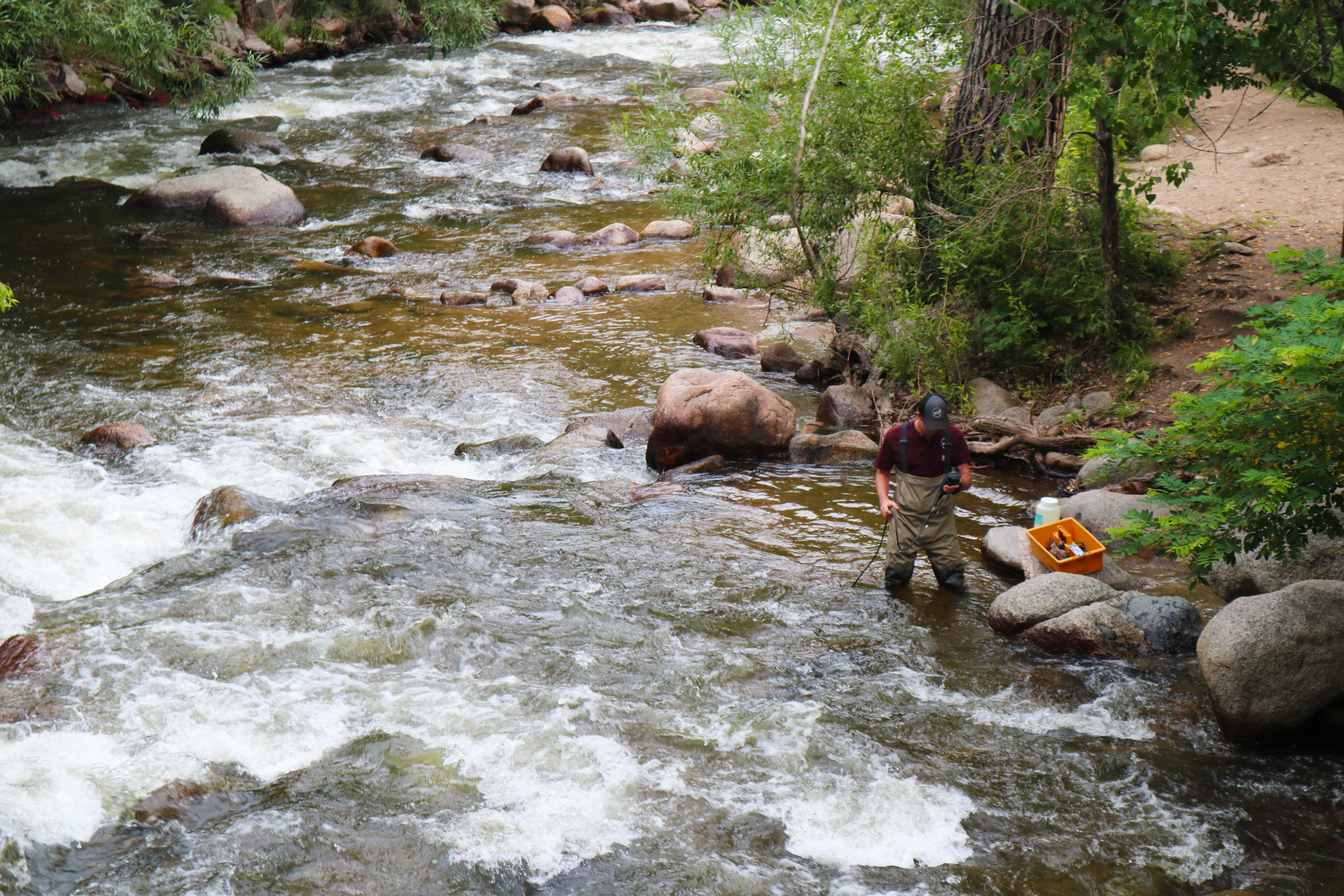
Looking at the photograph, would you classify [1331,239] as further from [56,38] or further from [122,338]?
[56,38]

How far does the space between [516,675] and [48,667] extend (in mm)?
2776

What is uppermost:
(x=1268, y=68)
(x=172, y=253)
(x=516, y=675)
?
(x=1268, y=68)

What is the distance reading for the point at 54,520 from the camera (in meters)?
8.07

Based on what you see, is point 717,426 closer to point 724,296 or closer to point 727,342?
point 727,342

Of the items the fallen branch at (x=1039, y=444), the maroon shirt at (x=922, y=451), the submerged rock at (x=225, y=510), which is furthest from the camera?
the fallen branch at (x=1039, y=444)

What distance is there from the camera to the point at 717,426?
9172 millimetres

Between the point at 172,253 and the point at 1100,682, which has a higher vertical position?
the point at 172,253

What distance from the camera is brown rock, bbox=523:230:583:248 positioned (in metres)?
15.7

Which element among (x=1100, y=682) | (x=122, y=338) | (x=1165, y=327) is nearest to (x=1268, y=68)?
(x=1165, y=327)

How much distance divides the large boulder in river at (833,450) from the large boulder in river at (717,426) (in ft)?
0.57

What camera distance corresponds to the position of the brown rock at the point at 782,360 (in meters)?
11.3

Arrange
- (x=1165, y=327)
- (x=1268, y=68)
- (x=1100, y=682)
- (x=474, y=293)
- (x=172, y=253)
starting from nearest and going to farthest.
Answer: (x=1100, y=682) → (x=1268, y=68) → (x=1165, y=327) → (x=474, y=293) → (x=172, y=253)

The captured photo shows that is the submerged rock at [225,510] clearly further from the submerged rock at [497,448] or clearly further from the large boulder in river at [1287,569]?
the large boulder in river at [1287,569]

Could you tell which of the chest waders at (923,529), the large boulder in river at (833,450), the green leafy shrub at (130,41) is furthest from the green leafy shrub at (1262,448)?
the green leafy shrub at (130,41)
